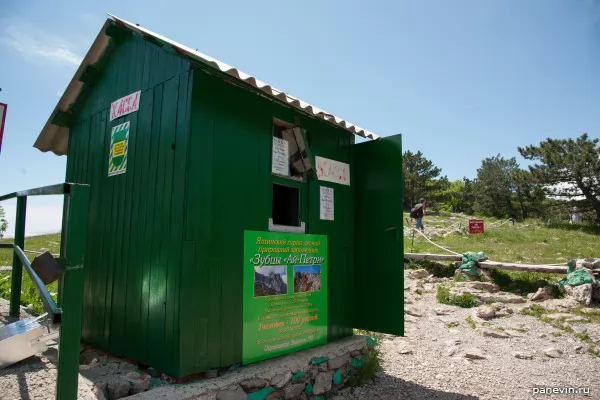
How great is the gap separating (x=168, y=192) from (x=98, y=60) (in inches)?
93.4

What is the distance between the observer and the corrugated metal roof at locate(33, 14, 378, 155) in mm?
3589

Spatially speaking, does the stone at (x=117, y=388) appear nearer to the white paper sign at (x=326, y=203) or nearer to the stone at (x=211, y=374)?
the stone at (x=211, y=374)

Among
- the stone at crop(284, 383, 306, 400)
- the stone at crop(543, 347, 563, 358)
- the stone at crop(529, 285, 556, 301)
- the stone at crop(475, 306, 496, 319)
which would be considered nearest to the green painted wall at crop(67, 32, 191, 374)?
the stone at crop(284, 383, 306, 400)

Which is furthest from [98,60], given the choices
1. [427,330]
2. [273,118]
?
[427,330]

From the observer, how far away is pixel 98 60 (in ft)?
15.8

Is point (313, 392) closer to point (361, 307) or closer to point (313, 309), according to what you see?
point (313, 309)

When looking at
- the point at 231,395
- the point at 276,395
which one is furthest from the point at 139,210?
the point at 276,395

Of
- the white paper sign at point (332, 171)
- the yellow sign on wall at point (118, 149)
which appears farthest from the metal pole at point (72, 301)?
the white paper sign at point (332, 171)

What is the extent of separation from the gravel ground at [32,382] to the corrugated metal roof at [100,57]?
2.82 meters

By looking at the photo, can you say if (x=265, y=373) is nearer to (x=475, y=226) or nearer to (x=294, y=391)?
(x=294, y=391)

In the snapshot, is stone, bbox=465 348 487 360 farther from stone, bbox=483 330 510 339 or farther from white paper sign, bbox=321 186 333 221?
white paper sign, bbox=321 186 333 221

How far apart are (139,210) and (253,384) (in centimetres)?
206

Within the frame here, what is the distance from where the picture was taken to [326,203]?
508 cm

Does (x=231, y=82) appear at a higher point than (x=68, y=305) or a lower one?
higher
